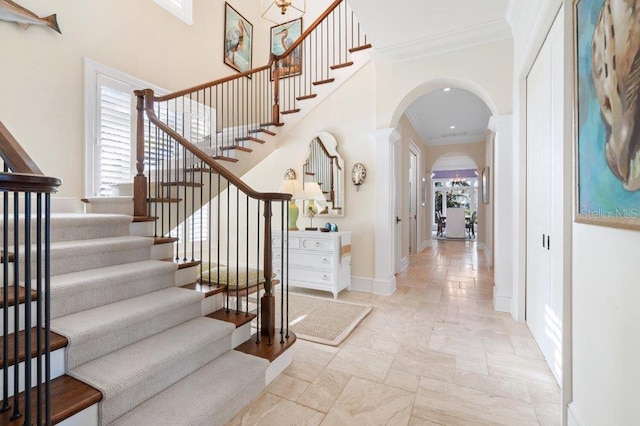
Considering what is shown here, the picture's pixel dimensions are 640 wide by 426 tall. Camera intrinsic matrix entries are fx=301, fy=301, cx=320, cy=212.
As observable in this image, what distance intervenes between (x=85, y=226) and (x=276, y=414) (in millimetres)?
1937

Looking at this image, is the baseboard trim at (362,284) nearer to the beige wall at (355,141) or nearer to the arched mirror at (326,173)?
the beige wall at (355,141)

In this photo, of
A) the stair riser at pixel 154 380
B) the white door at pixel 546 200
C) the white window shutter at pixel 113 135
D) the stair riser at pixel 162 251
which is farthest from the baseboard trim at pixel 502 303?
the white window shutter at pixel 113 135

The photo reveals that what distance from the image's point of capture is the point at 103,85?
12.1ft

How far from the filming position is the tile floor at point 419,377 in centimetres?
171

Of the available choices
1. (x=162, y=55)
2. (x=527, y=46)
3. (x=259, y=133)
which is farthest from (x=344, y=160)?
(x=162, y=55)

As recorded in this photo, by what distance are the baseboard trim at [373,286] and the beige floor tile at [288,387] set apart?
2.15m

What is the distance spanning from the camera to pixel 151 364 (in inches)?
60.8

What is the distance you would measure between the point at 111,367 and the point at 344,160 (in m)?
3.43

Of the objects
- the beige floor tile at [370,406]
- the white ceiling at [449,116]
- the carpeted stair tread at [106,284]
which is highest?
the white ceiling at [449,116]

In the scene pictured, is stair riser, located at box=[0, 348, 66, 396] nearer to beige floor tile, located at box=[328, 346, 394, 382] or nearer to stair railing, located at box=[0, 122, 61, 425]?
stair railing, located at box=[0, 122, 61, 425]

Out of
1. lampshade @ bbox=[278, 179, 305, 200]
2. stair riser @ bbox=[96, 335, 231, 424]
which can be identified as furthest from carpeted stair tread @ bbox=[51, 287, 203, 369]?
lampshade @ bbox=[278, 179, 305, 200]

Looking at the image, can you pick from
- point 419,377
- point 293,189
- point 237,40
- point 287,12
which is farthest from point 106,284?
point 287,12

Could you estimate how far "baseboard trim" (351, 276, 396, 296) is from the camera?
396 cm

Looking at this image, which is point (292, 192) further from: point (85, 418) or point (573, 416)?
point (573, 416)
